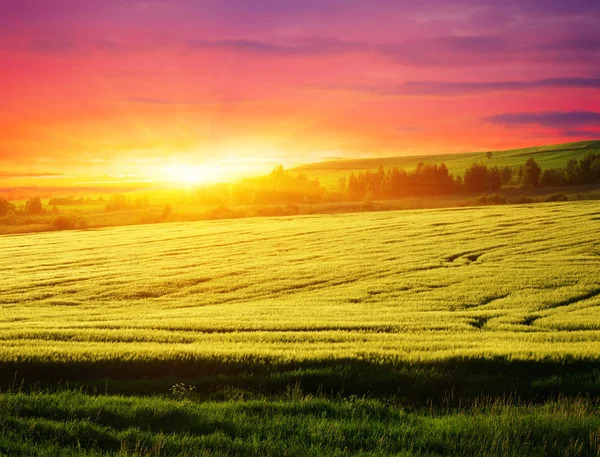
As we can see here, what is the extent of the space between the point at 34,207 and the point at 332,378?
127 meters

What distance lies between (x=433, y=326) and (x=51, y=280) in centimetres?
2393

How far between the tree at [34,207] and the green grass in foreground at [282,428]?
125 metres

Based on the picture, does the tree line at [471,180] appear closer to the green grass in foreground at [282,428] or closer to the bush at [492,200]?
the bush at [492,200]

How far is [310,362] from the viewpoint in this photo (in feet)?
38.3

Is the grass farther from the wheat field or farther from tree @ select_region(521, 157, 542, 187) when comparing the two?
tree @ select_region(521, 157, 542, 187)

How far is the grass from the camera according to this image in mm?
7711

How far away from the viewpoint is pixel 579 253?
36406 millimetres

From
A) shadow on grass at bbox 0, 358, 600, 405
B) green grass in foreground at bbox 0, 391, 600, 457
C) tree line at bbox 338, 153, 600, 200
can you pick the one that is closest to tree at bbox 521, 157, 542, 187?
tree line at bbox 338, 153, 600, 200

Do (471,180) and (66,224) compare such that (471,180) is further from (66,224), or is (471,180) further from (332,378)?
(332,378)

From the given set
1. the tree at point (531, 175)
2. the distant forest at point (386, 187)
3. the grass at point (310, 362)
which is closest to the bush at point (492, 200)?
the distant forest at point (386, 187)

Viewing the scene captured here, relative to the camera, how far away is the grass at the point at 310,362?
304 inches

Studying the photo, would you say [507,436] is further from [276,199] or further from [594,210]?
[276,199]

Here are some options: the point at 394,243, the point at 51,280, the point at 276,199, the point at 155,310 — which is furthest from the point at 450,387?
the point at 276,199

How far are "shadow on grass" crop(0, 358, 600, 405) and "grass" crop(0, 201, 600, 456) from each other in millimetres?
35
